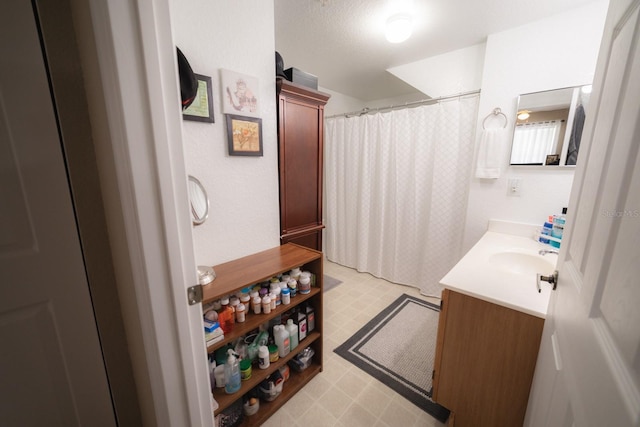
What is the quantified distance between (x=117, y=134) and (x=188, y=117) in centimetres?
60

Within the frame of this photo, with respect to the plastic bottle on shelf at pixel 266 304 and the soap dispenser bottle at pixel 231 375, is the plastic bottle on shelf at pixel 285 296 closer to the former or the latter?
the plastic bottle on shelf at pixel 266 304

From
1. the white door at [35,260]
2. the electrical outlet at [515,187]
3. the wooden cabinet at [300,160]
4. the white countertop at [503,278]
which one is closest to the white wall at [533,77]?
the electrical outlet at [515,187]

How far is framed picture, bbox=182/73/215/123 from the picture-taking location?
1.06 metres

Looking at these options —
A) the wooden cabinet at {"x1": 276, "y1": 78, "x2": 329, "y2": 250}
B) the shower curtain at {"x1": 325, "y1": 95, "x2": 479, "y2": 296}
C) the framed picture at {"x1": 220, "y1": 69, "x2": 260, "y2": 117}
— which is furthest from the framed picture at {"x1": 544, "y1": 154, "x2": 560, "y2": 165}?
the framed picture at {"x1": 220, "y1": 69, "x2": 260, "y2": 117}

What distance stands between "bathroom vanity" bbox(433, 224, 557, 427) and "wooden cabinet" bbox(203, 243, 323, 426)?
0.71 meters

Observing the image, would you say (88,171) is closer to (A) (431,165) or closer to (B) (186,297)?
(B) (186,297)

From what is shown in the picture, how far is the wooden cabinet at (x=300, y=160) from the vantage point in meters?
1.50

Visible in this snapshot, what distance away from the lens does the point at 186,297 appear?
2.14ft

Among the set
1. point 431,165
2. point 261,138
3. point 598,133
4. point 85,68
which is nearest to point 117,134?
point 85,68

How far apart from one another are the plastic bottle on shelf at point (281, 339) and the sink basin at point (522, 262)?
50.0 inches

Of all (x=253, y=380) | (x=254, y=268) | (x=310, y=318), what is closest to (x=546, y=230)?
(x=310, y=318)

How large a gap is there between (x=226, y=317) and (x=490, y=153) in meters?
2.19

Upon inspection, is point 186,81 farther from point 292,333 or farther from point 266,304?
point 292,333

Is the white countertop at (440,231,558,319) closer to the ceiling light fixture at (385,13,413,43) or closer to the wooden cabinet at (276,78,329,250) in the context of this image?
the wooden cabinet at (276,78,329,250)
